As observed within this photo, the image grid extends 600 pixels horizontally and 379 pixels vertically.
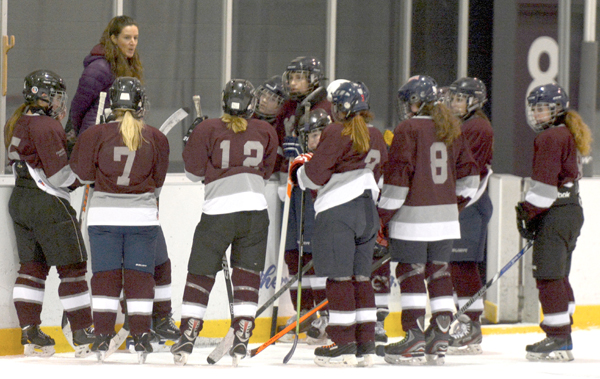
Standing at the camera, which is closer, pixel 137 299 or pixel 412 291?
pixel 137 299

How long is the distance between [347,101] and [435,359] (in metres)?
1.36

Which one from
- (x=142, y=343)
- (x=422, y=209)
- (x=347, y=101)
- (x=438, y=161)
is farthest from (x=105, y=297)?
(x=438, y=161)

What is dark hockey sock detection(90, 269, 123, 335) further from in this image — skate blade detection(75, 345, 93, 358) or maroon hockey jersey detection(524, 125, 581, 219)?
maroon hockey jersey detection(524, 125, 581, 219)

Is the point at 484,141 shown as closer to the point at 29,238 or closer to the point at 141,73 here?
the point at 141,73

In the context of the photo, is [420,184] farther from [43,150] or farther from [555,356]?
[43,150]

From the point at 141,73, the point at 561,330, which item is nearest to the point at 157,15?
the point at 141,73

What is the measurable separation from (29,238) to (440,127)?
2.09m

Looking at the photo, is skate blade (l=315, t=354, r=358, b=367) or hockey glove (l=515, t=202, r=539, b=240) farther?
hockey glove (l=515, t=202, r=539, b=240)

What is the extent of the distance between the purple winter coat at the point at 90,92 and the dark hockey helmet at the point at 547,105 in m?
2.20

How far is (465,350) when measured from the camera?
4926 millimetres

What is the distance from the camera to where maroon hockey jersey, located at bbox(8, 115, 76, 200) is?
4344 millimetres

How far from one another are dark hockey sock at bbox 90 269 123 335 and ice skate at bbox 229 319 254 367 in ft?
1.91

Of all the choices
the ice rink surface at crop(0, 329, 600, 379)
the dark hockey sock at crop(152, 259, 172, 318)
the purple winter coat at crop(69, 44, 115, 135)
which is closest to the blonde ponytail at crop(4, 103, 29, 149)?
the purple winter coat at crop(69, 44, 115, 135)

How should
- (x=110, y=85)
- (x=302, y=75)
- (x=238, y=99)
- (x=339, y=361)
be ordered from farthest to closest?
(x=302, y=75)
(x=110, y=85)
(x=339, y=361)
(x=238, y=99)
